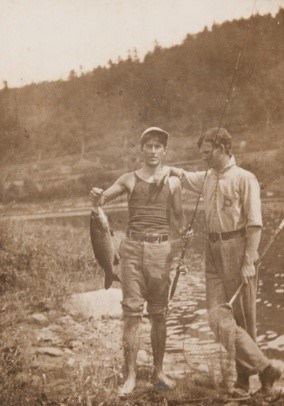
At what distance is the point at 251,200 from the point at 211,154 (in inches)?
17.6

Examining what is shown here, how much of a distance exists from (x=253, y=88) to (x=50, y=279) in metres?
2.59

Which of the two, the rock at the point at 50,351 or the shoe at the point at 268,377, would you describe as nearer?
the shoe at the point at 268,377

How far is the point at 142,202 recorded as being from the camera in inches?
147

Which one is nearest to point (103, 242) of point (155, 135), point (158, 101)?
point (155, 135)

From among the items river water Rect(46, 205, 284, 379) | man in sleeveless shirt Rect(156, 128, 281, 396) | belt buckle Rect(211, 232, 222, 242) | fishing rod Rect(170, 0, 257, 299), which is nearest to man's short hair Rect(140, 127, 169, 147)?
man in sleeveless shirt Rect(156, 128, 281, 396)

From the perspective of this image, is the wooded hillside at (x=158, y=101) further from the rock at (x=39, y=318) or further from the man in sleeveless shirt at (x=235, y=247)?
the rock at (x=39, y=318)

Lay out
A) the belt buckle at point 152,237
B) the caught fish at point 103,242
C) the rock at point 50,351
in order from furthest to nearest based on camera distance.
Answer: the rock at point 50,351 < the caught fish at point 103,242 < the belt buckle at point 152,237

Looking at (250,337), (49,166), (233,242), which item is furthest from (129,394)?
(49,166)

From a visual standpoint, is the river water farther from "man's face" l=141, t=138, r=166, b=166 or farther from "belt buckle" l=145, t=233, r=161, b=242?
"man's face" l=141, t=138, r=166, b=166

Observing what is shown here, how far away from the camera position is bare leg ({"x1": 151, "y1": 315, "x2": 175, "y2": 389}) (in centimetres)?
367

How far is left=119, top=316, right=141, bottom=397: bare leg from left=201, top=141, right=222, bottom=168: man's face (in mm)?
1270

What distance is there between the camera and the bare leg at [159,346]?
367 cm

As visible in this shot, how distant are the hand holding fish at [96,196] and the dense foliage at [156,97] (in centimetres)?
75

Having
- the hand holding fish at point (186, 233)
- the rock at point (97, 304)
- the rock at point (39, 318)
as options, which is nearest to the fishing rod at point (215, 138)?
the hand holding fish at point (186, 233)
